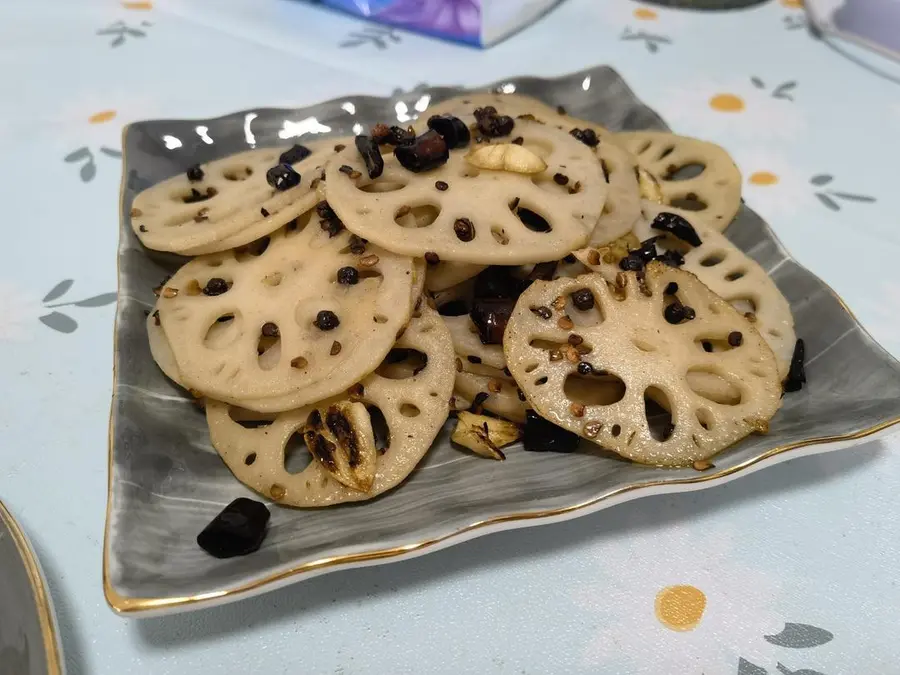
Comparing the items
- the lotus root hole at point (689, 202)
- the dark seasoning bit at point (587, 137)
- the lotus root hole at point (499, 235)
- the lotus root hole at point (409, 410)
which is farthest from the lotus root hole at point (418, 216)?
the lotus root hole at point (689, 202)

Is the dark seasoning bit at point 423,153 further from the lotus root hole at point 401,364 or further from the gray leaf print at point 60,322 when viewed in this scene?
the gray leaf print at point 60,322

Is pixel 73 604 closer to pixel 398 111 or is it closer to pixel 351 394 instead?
pixel 351 394

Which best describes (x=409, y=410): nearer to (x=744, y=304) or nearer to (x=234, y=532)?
(x=234, y=532)

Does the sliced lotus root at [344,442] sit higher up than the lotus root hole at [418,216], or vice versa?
the lotus root hole at [418,216]

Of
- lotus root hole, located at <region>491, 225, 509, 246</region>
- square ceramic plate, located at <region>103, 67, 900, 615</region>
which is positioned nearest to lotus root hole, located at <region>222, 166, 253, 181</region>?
square ceramic plate, located at <region>103, 67, 900, 615</region>

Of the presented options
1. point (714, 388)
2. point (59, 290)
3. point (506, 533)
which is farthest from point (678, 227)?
point (59, 290)

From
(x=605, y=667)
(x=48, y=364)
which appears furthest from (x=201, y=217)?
(x=605, y=667)
